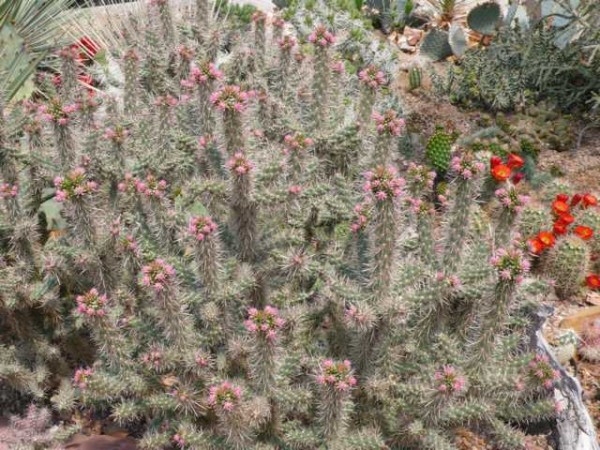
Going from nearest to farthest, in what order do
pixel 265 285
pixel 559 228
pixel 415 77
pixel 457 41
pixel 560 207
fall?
pixel 265 285
pixel 559 228
pixel 560 207
pixel 415 77
pixel 457 41

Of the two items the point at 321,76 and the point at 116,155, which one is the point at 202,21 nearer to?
the point at 321,76

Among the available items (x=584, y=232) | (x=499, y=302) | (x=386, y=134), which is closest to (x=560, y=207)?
(x=584, y=232)

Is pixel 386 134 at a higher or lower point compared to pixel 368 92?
lower

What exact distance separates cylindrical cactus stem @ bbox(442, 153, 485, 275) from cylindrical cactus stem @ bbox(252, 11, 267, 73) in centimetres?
193

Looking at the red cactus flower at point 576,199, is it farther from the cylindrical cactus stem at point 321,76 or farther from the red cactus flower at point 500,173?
the cylindrical cactus stem at point 321,76

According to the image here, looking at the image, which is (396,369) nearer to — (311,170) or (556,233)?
(311,170)

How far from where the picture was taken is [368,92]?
A: 3455 millimetres

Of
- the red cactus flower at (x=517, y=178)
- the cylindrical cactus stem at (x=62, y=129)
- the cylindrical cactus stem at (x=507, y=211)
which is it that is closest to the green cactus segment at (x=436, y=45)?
the red cactus flower at (x=517, y=178)

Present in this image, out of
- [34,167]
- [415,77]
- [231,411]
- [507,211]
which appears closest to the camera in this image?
[231,411]

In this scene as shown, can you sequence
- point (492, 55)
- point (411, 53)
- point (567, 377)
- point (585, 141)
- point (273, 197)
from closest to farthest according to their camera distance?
point (273, 197) < point (567, 377) < point (585, 141) < point (492, 55) < point (411, 53)

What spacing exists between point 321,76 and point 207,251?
1324 millimetres

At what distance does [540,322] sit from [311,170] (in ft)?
4.87

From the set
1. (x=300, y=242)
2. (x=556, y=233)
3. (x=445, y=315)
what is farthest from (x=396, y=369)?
(x=556, y=233)

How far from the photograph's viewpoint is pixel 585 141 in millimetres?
5633
